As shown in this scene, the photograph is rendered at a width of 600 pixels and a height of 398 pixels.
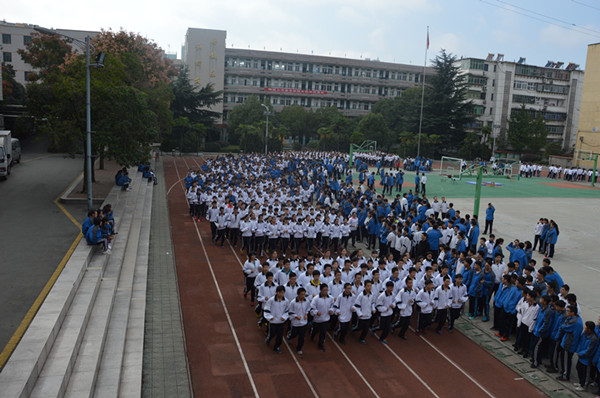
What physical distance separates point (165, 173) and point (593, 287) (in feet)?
95.0

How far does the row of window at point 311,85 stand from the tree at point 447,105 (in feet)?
61.8

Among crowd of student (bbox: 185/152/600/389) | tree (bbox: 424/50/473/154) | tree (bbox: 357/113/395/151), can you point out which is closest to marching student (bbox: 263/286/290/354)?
crowd of student (bbox: 185/152/600/389)

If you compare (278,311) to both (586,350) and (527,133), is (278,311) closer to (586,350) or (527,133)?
(586,350)

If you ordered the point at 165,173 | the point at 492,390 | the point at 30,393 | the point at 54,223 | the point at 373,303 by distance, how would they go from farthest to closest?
the point at 165,173 < the point at 54,223 < the point at 373,303 < the point at 492,390 < the point at 30,393

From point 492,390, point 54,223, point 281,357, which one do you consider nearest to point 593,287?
point 492,390

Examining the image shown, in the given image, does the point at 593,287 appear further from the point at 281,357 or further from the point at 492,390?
the point at 281,357

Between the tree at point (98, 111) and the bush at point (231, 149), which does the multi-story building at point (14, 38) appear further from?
the tree at point (98, 111)

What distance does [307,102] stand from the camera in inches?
2992

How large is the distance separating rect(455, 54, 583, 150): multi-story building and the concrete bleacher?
203 ft

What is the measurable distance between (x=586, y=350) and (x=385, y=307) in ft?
12.3

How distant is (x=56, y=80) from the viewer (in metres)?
21.6

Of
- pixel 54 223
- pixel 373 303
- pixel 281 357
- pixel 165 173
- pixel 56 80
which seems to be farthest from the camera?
pixel 165 173

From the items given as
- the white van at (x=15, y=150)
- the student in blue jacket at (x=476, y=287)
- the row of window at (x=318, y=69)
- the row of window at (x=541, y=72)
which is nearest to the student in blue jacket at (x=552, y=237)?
the student in blue jacket at (x=476, y=287)

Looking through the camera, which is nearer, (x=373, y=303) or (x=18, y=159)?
(x=373, y=303)
